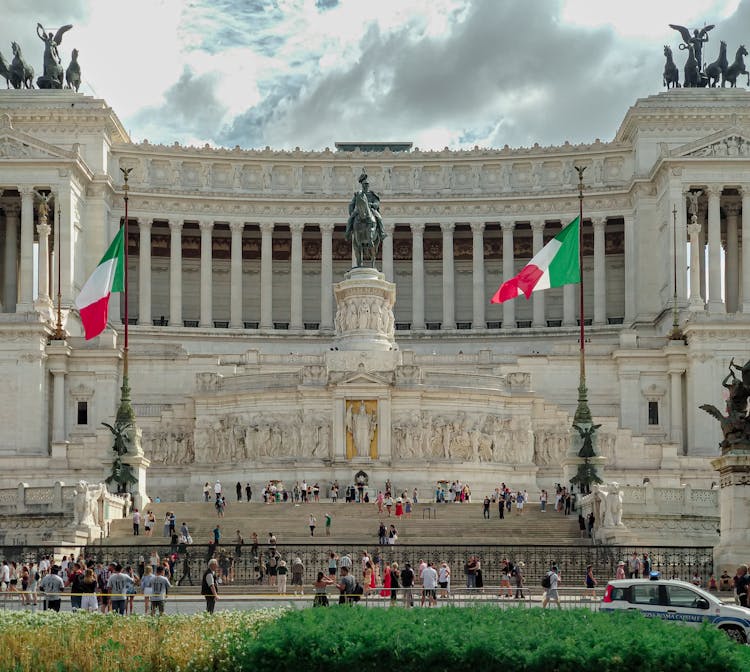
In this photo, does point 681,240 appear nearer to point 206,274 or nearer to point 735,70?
point 735,70

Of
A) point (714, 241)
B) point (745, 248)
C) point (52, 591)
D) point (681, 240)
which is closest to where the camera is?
point (52, 591)

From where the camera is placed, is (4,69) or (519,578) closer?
(519,578)

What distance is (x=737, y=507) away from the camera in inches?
1839

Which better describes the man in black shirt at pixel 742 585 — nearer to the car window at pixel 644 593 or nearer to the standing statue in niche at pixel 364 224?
the car window at pixel 644 593

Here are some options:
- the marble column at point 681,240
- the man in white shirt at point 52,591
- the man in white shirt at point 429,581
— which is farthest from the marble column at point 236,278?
the man in white shirt at point 52,591

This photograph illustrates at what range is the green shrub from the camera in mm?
22016

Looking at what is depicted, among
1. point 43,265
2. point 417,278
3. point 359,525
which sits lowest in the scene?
point 359,525

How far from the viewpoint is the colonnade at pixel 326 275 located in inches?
4213

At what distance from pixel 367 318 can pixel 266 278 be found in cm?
2564

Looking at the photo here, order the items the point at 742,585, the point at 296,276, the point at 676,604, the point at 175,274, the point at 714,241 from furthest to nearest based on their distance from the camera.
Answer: the point at 296,276 < the point at 175,274 < the point at 714,241 < the point at 742,585 < the point at 676,604

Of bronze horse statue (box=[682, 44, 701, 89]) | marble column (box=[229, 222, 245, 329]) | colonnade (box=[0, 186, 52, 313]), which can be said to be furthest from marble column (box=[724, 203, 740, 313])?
colonnade (box=[0, 186, 52, 313])

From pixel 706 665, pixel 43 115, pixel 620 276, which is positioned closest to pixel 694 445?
pixel 620 276

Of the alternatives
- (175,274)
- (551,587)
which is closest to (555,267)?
(551,587)

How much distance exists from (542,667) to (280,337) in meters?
85.2
